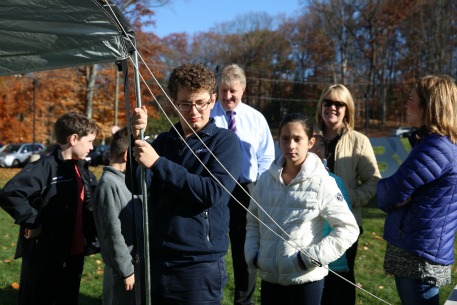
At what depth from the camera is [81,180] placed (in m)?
4.10

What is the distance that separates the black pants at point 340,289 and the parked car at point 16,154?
3115cm

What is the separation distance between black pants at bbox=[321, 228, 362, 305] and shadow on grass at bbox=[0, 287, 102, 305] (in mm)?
2355

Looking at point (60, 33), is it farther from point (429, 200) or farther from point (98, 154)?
point (98, 154)

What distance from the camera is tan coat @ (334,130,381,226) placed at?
405 cm

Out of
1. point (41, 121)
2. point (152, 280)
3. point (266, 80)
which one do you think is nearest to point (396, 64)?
point (266, 80)

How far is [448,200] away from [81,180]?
105 inches

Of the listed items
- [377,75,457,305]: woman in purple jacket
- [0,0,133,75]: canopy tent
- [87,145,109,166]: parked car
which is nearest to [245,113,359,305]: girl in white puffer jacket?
[377,75,457,305]: woman in purple jacket

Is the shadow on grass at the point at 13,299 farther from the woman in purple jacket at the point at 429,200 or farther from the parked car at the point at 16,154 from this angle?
Result: the parked car at the point at 16,154

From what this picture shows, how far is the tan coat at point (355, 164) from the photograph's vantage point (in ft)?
13.3

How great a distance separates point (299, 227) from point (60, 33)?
1.77m

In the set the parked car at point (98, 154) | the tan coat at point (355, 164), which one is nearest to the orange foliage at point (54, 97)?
the parked car at point (98, 154)

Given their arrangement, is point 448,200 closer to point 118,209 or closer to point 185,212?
point 185,212

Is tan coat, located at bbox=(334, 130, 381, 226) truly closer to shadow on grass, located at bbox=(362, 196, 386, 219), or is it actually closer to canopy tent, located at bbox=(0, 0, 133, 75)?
canopy tent, located at bbox=(0, 0, 133, 75)

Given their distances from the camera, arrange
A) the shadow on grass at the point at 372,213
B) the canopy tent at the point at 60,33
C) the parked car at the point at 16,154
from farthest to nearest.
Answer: the parked car at the point at 16,154, the shadow on grass at the point at 372,213, the canopy tent at the point at 60,33
